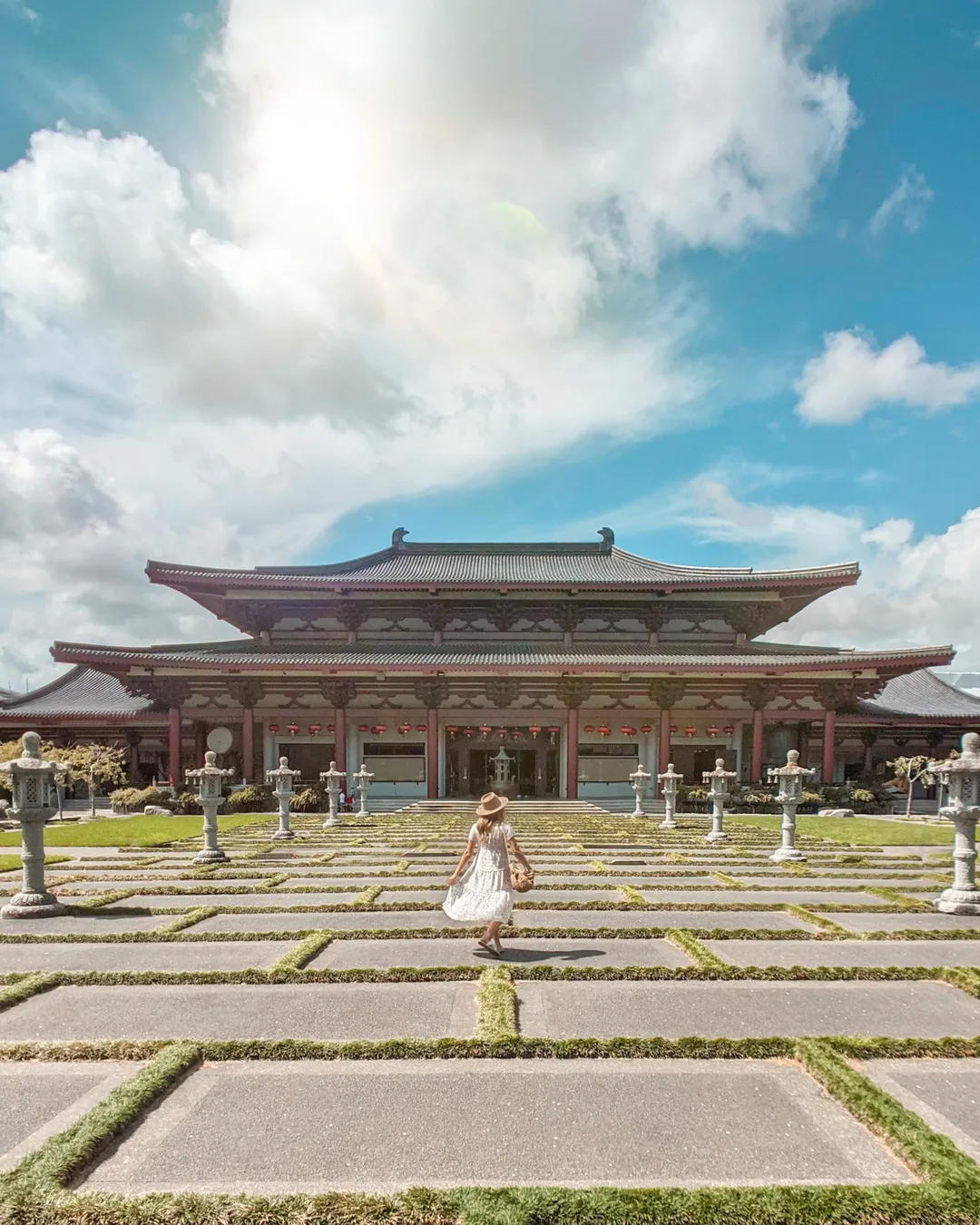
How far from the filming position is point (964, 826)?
9422 mm

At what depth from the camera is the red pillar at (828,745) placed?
86.2ft

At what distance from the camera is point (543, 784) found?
2855 cm

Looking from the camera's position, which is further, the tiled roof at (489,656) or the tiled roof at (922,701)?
the tiled roof at (922,701)

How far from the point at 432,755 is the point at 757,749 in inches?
467

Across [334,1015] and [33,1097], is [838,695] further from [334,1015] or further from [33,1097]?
[33,1097]

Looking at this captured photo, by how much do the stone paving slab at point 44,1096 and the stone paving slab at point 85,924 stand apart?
155 inches

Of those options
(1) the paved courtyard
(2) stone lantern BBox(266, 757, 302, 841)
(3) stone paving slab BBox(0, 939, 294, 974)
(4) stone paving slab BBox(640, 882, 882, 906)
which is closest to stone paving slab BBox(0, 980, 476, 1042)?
(1) the paved courtyard

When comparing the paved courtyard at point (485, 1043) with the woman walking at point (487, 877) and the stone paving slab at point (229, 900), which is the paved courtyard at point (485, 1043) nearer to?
the stone paving slab at point (229, 900)

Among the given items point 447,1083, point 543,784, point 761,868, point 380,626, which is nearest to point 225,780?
point 380,626

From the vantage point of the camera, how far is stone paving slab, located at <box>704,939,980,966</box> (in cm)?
710

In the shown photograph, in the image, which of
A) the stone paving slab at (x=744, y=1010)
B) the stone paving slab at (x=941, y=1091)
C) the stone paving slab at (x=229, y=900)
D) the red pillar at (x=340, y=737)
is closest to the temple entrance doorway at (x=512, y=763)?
the red pillar at (x=340, y=737)

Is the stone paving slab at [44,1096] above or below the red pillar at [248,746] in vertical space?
above

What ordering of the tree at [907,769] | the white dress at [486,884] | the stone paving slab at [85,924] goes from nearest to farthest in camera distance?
1. the white dress at [486,884]
2. the stone paving slab at [85,924]
3. the tree at [907,769]

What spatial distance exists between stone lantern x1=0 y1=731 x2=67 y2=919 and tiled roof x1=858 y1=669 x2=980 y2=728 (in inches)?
1109
